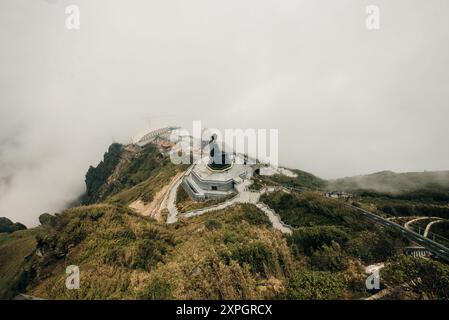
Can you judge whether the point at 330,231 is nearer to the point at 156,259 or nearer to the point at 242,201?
the point at 156,259

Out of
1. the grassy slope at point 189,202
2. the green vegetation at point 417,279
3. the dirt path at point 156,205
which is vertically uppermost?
the green vegetation at point 417,279

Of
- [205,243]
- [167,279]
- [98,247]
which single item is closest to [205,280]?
[167,279]

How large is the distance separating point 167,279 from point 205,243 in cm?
646

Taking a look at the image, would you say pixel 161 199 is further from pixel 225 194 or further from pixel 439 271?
pixel 439 271

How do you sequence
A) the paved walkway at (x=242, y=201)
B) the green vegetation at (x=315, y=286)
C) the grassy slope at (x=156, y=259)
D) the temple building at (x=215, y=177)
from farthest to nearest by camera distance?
the temple building at (x=215, y=177)
the paved walkway at (x=242, y=201)
the grassy slope at (x=156, y=259)
the green vegetation at (x=315, y=286)

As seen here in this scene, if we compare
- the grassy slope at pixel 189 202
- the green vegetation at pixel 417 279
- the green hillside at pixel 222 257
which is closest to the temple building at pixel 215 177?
the grassy slope at pixel 189 202

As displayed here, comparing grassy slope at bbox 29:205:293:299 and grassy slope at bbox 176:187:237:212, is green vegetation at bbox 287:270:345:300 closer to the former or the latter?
grassy slope at bbox 29:205:293:299

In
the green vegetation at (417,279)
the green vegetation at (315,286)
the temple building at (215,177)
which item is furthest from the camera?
the temple building at (215,177)

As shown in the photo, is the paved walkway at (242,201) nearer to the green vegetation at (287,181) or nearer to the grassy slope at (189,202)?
the grassy slope at (189,202)

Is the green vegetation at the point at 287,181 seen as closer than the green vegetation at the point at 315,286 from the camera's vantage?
No

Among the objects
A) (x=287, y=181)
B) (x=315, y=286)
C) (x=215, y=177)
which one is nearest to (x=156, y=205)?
(x=215, y=177)

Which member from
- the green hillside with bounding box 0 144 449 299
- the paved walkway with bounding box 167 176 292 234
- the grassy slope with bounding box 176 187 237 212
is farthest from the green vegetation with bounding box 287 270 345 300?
the grassy slope with bounding box 176 187 237 212
